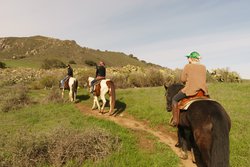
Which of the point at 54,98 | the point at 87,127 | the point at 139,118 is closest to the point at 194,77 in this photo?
the point at 87,127

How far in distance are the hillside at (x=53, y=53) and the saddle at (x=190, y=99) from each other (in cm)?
5721

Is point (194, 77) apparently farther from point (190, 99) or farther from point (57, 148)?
point (57, 148)

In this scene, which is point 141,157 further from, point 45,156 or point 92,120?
point 92,120

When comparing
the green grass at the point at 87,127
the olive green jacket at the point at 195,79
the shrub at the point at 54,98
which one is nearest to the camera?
the olive green jacket at the point at 195,79

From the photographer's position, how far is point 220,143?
Result: 5.54 metres

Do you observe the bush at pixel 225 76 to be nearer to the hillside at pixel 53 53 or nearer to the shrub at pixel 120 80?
→ the shrub at pixel 120 80

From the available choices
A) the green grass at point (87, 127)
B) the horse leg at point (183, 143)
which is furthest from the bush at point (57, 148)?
the horse leg at point (183, 143)

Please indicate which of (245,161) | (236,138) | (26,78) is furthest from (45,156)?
(26,78)

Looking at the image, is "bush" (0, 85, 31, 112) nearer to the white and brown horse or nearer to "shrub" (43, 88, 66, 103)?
"shrub" (43, 88, 66, 103)

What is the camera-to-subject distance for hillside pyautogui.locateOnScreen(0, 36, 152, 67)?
76.5 meters

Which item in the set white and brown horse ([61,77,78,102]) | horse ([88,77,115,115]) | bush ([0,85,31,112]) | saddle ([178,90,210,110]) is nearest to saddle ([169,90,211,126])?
saddle ([178,90,210,110])

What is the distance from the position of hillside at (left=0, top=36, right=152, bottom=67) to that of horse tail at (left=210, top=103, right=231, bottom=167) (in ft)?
193

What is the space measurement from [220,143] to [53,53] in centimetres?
8239

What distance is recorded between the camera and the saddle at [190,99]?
6994 mm
